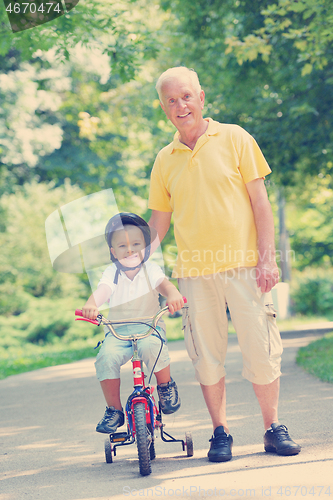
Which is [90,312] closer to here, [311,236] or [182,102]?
[182,102]

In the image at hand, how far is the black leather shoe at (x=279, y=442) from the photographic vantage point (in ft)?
10.8

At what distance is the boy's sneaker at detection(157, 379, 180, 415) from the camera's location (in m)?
3.43

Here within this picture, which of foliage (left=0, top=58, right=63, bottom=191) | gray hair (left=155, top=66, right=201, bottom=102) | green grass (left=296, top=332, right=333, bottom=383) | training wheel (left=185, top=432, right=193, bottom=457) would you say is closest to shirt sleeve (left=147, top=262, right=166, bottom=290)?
training wheel (left=185, top=432, right=193, bottom=457)

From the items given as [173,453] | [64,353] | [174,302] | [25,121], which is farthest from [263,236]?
[25,121]

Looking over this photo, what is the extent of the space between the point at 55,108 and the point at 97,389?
12768 mm

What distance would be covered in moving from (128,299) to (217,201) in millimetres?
824

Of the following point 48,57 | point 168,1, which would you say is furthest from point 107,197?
point 168,1

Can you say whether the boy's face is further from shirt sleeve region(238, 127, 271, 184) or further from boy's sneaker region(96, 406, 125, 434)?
boy's sneaker region(96, 406, 125, 434)

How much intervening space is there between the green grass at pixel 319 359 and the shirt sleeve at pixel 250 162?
3.22 metres

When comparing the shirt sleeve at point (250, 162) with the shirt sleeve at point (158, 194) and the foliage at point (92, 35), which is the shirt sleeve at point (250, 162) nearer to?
the shirt sleeve at point (158, 194)

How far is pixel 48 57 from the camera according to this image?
32.2 feet

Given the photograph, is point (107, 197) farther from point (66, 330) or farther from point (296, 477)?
point (66, 330)

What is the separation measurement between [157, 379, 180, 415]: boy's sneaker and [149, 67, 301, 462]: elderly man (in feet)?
0.65

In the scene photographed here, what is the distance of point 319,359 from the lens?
729 centimetres
